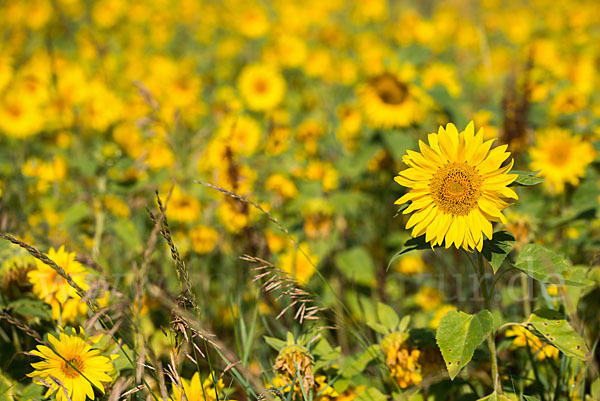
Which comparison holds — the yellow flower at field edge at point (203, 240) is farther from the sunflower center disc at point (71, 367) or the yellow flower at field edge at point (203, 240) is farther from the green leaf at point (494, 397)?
the green leaf at point (494, 397)

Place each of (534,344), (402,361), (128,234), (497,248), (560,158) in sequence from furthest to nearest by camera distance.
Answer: (560,158), (128,234), (534,344), (402,361), (497,248)

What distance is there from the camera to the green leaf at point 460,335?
4.21 ft

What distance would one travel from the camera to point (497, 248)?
132 centimetres

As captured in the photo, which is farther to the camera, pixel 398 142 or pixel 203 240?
pixel 398 142

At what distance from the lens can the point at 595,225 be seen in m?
2.43

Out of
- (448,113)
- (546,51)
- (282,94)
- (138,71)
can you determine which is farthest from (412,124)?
(138,71)

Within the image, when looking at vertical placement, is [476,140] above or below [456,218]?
above

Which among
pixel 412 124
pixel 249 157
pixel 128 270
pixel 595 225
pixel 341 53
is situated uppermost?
pixel 341 53

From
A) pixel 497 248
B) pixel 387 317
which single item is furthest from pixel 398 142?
pixel 497 248

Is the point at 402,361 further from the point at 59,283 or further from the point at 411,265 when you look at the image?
the point at 411,265

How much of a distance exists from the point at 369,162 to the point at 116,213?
1398mm

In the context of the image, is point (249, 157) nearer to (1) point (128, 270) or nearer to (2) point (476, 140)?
(1) point (128, 270)

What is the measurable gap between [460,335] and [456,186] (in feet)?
1.18

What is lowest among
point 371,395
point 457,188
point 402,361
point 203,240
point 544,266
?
point 203,240
